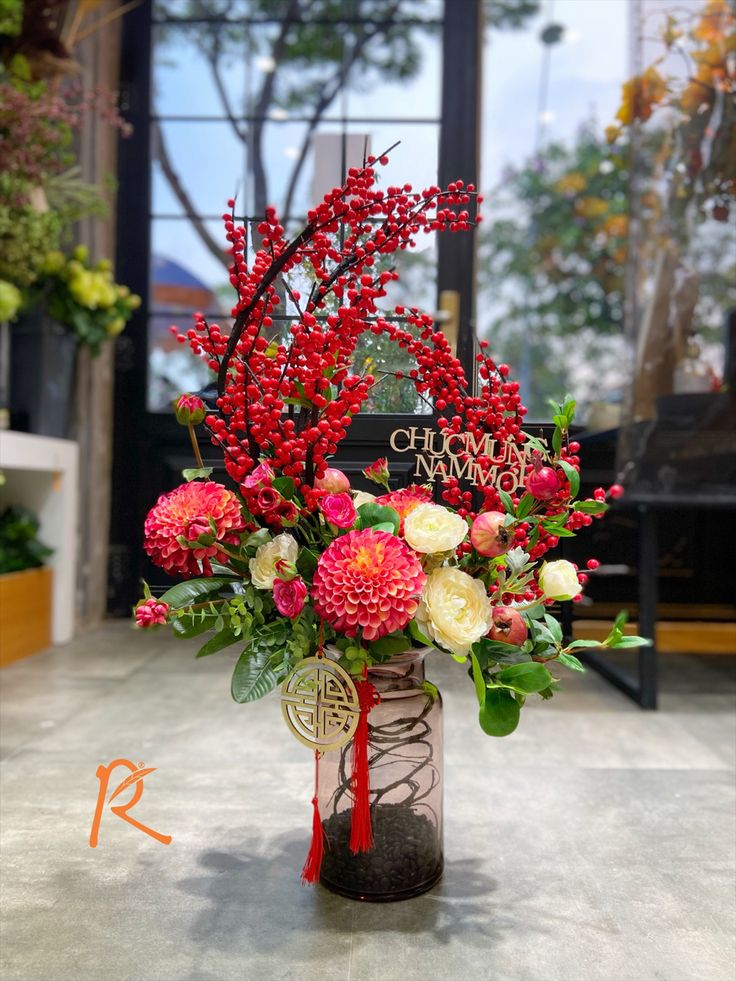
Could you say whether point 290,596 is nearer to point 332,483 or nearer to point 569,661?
point 332,483

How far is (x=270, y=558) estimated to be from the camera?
780mm

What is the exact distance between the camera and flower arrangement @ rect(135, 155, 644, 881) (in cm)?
75

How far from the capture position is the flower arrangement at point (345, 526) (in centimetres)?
75

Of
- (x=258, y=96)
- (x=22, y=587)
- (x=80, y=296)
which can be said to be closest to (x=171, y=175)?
(x=258, y=96)

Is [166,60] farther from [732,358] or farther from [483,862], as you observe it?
[483,862]

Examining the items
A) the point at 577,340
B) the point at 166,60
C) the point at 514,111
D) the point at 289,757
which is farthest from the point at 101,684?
the point at 514,111

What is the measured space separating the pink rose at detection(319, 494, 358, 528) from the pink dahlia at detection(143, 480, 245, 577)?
0.09 meters

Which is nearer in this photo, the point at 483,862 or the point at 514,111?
the point at 483,862

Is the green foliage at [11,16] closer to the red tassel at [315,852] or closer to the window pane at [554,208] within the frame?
the red tassel at [315,852]

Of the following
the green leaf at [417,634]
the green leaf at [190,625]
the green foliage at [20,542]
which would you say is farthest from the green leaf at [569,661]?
the green foliage at [20,542]

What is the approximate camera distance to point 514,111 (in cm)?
395

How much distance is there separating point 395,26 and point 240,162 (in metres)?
0.72

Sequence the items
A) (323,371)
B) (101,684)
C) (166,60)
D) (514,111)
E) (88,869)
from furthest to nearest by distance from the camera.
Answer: (514,111) → (166,60) → (101,684) → (88,869) → (323,371)

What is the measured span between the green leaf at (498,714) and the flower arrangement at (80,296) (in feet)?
6.49
